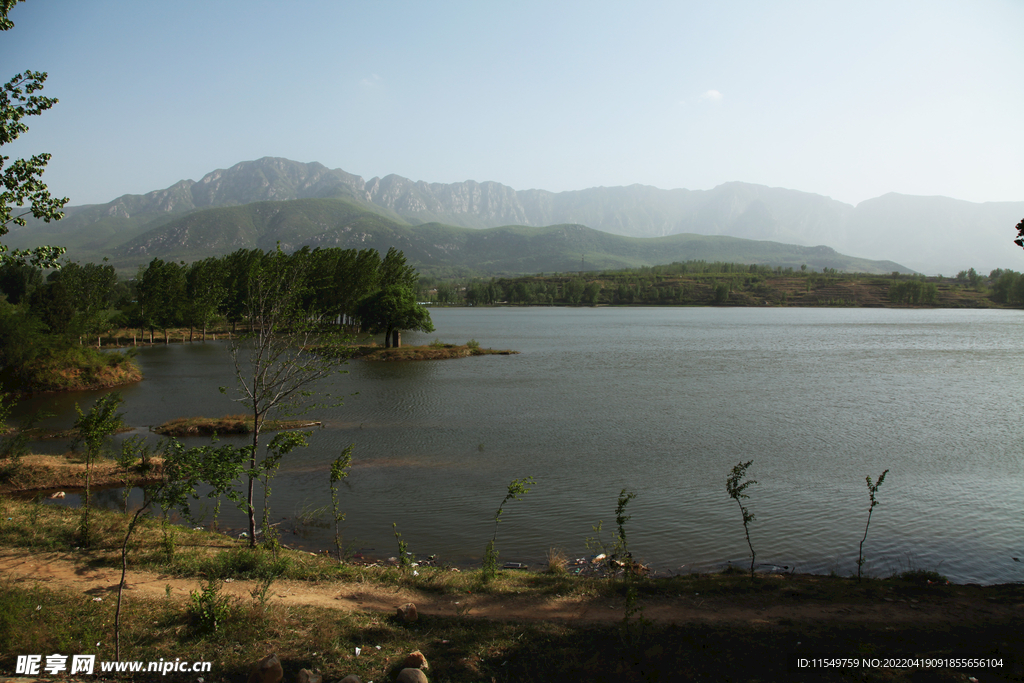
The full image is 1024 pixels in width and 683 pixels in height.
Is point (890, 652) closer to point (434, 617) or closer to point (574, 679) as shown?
point (574, 679)

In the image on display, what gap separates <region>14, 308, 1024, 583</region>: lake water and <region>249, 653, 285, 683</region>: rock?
26.4 ft

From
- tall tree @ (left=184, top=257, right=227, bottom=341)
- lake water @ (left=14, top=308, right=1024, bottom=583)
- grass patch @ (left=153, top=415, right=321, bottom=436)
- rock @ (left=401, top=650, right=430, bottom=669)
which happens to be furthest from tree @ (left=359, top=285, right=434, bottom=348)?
rock @ (left=401, top=650, right=430, bottom=669)

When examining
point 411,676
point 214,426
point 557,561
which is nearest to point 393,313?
point 214,426

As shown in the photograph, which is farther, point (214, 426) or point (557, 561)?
point (214, 426)

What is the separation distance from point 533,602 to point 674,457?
15345mm

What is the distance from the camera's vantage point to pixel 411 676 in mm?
7297

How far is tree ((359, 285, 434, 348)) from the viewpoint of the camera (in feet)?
217

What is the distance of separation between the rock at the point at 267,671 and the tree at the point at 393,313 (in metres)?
59.3

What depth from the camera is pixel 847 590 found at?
11.3 m

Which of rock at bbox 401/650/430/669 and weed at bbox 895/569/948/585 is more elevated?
rock at bbox 401/650/430/669

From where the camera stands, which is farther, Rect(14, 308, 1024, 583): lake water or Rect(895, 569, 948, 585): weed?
Rect(14, 308, 1024, 583): lake water

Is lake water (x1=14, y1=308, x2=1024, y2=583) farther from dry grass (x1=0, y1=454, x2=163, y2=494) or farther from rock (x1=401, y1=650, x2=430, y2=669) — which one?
rock (x1=401, y1=650, x2=430, y2=669)

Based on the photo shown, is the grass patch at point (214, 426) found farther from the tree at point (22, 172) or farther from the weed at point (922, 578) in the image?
the weed at point (922, 578)

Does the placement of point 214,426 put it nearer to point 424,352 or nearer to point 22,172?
point 22,172
